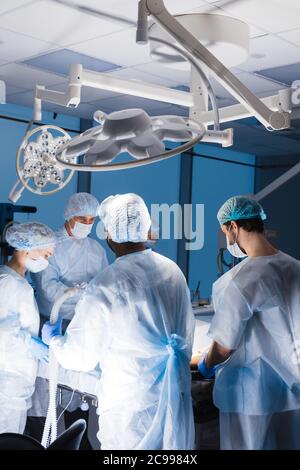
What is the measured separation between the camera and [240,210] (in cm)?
242

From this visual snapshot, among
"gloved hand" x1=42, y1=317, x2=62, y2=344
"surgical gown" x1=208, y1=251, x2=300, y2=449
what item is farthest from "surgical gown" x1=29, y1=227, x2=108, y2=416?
"surgical gown" x1=208, y1=251, x2=300, y2=449

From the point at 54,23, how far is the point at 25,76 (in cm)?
132

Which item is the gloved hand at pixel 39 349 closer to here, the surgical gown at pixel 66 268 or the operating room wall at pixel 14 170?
the surgical gown at pixel 66 268

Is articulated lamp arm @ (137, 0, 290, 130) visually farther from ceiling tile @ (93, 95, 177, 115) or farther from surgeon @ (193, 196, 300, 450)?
ceiling tile @ (93, 95, 177, 115)

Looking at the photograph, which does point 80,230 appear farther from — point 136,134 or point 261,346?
point 136,134

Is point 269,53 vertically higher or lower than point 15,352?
higher

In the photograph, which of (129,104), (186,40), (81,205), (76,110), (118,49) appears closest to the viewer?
(186,40)

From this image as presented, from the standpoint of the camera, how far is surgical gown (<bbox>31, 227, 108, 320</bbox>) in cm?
395

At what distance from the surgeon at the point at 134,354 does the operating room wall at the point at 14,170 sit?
3400 millimetres

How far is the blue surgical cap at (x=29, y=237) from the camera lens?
9.73 feet

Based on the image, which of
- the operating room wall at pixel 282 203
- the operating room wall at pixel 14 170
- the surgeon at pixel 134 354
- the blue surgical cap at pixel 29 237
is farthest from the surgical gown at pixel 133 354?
the operating room wall at pixel 282 203

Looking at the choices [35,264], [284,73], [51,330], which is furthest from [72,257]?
[284,73]
